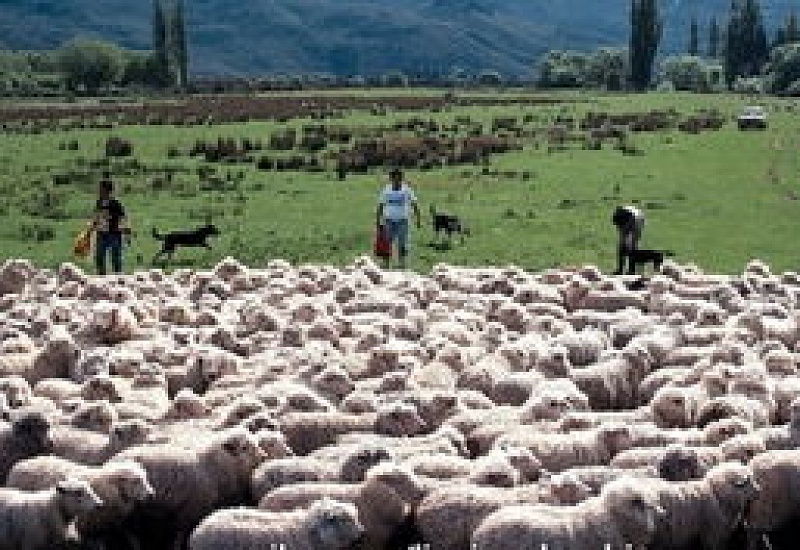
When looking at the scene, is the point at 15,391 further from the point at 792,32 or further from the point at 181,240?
the point at 792,32

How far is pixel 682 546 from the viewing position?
11578mm

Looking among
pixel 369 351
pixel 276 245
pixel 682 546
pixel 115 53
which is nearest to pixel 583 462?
pixel 682 546

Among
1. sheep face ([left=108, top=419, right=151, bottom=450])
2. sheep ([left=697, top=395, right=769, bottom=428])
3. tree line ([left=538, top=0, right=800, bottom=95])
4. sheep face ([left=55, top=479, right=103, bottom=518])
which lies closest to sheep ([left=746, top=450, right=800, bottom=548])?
sheep ([left=697, top=395, right=769, bottom=428])

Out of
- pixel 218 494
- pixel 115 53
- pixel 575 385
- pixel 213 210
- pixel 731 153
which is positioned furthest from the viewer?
pixel 115 53

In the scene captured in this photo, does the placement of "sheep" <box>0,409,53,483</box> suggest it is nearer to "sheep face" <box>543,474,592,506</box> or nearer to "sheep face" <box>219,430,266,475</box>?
"sheep face" <box>219,430,266,475</box>

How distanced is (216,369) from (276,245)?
18041mm

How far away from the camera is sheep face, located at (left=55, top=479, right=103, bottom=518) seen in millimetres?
11430

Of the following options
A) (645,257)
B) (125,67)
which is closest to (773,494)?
(645,257)

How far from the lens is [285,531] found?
1073 centimetres

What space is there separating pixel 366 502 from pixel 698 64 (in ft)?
526

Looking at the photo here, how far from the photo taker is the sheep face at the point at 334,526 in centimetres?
1071

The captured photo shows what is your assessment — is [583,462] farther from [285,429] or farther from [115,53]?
[115,53]

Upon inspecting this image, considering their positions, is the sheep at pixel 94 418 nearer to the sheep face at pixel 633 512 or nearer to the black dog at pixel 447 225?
the sheep face at pixel 633 512

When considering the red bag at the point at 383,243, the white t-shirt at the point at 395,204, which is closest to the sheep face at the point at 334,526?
the white t-shirt at the point at 395,204
